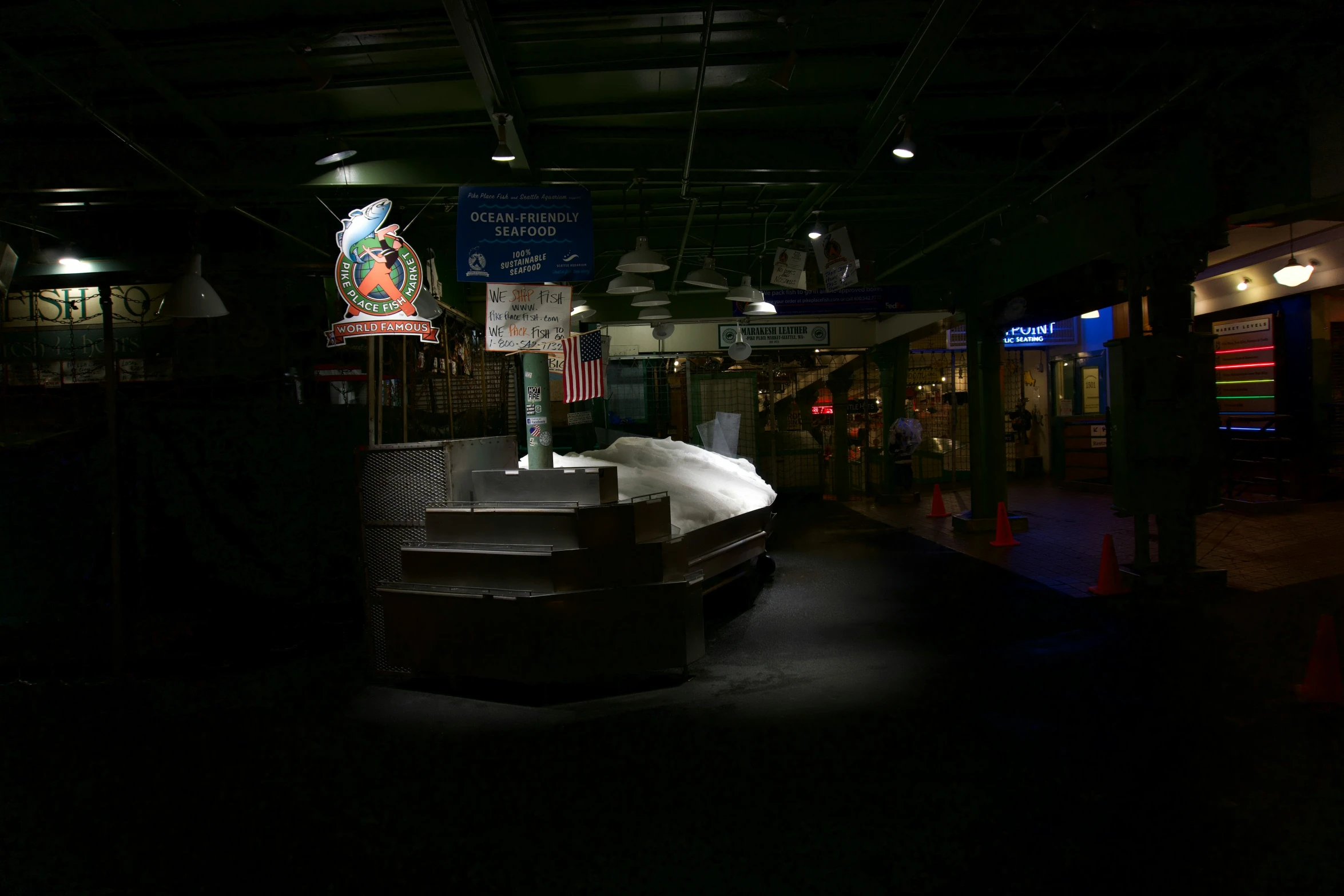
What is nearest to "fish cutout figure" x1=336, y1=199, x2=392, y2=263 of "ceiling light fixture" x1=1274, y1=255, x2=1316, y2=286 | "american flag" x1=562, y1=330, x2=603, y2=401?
"american flag" x1=562, y1=330, x2=603, y2=401

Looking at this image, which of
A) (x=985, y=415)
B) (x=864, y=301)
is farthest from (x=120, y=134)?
(x=985, y=415)

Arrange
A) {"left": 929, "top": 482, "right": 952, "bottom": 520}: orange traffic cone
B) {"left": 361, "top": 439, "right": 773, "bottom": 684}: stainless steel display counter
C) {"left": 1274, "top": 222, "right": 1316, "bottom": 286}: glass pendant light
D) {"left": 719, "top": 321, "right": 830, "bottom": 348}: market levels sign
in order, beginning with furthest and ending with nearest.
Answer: {"left": 719, "top": 321, "right": 830, "bottom": 348}: market levels sign
{"left": 929, "top": 482, "right": 952, "bottom": 520}: orange traffic cone
{"left": 1274, "top": 222, "right": 1316, "bottom": 286}: glass pendant light
{"left": 361, "top": 439, "right": 773, "bottom": 684}: stainless steel display counter

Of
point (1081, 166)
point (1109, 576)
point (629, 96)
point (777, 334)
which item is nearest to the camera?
point (629, 96)

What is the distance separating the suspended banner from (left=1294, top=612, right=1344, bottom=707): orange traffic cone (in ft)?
19.3

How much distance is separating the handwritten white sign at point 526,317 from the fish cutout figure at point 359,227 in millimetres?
1368

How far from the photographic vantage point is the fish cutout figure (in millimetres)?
6008

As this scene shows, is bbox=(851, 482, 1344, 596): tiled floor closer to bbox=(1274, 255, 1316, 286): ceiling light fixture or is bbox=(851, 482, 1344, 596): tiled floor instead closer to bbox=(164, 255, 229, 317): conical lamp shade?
bbox=(1274, 255, 1316, 286): ceiling light fixture

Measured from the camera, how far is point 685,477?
791cm

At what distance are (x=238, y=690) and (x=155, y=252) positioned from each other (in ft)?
22.4

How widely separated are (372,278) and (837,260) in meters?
5.61

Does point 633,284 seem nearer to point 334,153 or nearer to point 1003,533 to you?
point 334,153

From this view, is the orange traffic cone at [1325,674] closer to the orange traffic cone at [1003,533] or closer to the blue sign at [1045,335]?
the orange traffic cone at [1003,533]

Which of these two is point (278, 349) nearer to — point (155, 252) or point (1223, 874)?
point (155, 252)

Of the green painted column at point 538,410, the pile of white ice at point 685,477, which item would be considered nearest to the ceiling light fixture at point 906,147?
the pile of white ice at point 685,477
